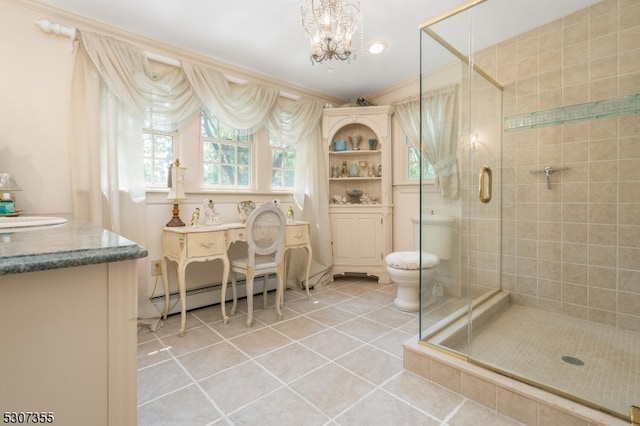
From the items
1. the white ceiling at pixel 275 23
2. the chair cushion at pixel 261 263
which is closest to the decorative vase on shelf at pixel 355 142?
the white ceiling at pixel 275 23

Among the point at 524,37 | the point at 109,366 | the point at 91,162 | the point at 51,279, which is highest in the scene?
the point at 524,37

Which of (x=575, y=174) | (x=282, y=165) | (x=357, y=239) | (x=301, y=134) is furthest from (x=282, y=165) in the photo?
(x=575, y=174)

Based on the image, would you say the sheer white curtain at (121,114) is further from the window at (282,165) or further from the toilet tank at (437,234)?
the toilet tank at (437,234)

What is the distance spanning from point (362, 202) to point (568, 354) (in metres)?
2.55

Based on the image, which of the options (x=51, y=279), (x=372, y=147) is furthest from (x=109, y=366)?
(x=372, y=147)

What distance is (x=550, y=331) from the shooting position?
2.16 m

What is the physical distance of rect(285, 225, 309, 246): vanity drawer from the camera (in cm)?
301

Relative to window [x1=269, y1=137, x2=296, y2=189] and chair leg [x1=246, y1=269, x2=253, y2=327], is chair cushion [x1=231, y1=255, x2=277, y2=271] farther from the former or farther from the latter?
window [x1=269, y1=137, x2=296, y2=189]

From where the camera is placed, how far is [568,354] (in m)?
1.81

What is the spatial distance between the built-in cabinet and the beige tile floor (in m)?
1.10

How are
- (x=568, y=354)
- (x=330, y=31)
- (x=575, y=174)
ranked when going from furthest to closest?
(x=575, y=174) < (x=330, y=31) < (x=568, y=354)

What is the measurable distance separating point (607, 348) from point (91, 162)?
376cm

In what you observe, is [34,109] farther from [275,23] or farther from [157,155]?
[275,23]

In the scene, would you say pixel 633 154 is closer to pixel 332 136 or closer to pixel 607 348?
pixel 607 348
